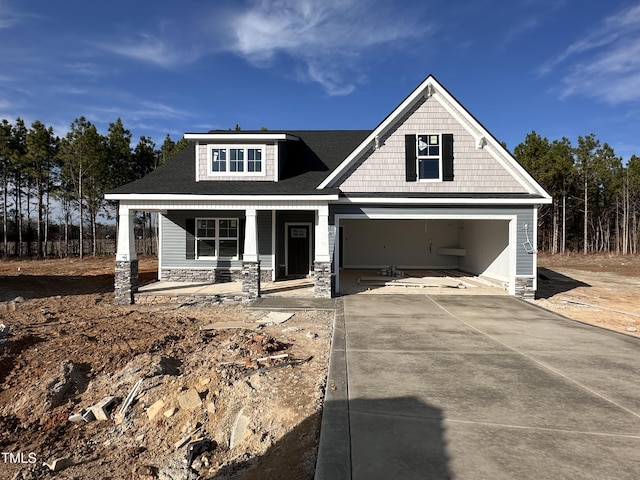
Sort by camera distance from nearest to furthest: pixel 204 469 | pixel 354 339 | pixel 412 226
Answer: pixel 204 469 → pixel 354 339 → pixel 412 226

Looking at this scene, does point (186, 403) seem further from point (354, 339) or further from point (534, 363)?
point (534, 363)

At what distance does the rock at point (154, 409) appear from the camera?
4742 mm

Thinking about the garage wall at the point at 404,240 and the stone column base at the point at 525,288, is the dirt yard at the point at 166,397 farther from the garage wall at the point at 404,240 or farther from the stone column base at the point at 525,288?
the garage wall at the point at 404,240

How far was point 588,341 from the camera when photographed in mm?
6996

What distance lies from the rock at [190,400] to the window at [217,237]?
33.0 feet

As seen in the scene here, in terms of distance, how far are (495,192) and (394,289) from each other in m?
4.90

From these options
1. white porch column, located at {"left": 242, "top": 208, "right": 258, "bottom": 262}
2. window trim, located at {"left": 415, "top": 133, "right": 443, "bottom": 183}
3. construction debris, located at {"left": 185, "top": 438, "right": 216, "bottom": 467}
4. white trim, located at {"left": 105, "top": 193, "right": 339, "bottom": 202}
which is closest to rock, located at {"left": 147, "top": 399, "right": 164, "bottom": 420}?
construction debris, located at {"left": 185, "top": 438, "right": 216, "bottom": 467}

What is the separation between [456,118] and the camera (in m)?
12.4

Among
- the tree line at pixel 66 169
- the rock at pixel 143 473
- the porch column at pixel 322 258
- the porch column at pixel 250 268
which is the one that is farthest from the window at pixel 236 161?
the tree line at pixel 66 169

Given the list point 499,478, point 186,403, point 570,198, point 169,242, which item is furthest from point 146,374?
point 570,198

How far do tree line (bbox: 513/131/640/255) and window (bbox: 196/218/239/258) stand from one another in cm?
2868

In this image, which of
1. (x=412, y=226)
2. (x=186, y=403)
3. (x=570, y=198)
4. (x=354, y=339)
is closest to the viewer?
(x=186, y=403)

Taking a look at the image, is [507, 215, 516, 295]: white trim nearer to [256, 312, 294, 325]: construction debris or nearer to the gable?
the gable

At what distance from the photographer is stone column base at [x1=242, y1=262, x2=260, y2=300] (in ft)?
37.5
